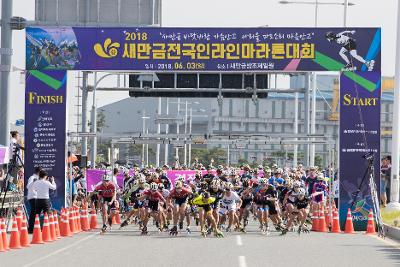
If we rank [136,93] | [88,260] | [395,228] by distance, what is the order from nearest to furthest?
1. [88,260]
2. [395,228]
3. [136,93]

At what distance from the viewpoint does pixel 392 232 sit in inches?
1149

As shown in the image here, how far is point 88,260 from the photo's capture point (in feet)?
66.3

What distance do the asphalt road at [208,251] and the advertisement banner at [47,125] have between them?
10.4ft

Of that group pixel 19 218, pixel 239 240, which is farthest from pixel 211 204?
pixel 19 218

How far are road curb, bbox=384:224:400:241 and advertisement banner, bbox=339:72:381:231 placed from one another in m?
1.71

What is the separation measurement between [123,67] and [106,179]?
333 cm

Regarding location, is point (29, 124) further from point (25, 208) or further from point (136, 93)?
point (136, 93)

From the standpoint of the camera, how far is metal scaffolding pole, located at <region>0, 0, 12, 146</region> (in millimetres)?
28094

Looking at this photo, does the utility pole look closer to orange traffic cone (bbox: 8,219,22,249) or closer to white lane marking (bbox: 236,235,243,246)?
A: white lane marking (bbox: 236,235,243,246)

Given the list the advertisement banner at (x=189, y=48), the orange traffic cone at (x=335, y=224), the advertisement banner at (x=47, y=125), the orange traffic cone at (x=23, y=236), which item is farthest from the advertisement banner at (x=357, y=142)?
the orange traffic cone at (x=23, y=236)

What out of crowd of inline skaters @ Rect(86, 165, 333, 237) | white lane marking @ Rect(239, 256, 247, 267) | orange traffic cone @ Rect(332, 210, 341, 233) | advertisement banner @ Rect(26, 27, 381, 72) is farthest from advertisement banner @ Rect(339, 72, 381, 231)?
white lane marking @ Rect(239, 256, 247, 267)

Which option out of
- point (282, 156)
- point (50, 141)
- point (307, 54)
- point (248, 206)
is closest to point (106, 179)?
point (50, 141)

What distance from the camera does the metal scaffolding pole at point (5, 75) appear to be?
28.1m

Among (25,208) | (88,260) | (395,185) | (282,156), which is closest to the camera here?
(88,260)
